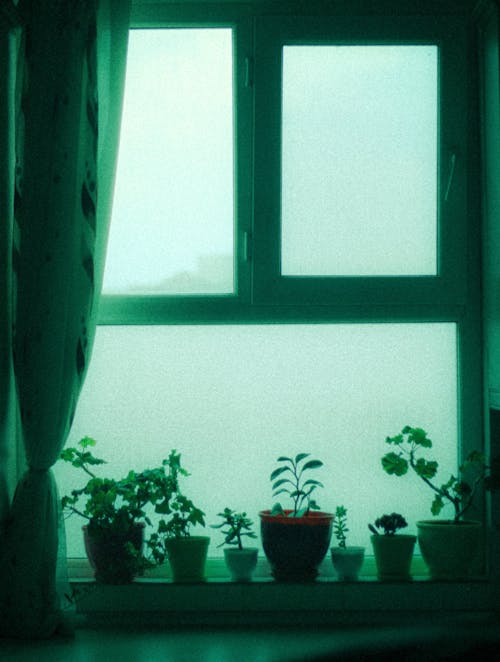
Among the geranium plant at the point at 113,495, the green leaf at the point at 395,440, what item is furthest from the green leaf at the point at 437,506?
the geranium plant at the point at 113,495

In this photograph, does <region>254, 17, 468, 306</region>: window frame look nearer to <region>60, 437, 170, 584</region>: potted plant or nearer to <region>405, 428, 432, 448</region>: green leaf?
<region>405, 428, 432, 448</region>: green leaf

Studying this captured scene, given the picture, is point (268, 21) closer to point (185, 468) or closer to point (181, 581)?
point (185, 468)

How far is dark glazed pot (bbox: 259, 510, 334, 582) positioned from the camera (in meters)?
2.71

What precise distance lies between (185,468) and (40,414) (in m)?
0.56

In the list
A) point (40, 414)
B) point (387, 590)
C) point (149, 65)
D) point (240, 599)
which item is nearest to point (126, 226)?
point (149, 65)

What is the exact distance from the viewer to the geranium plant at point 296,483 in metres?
2.75

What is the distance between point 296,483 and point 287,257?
2.42ft

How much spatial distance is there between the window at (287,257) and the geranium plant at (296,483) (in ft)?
0.20

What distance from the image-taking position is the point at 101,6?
2756mm

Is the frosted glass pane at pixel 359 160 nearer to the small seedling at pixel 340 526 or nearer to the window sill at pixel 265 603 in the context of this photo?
the small seedling at pixel 340 526

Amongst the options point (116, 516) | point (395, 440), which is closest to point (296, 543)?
point (395, 440)

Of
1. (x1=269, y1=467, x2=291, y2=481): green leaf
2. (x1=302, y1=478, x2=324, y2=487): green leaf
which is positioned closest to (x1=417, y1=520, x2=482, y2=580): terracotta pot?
(x1=302, y1=478, x2=324, y2=487): green leaf

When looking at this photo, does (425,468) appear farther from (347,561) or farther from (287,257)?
(287,257)

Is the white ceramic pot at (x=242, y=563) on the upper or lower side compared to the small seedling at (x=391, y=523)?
lower
